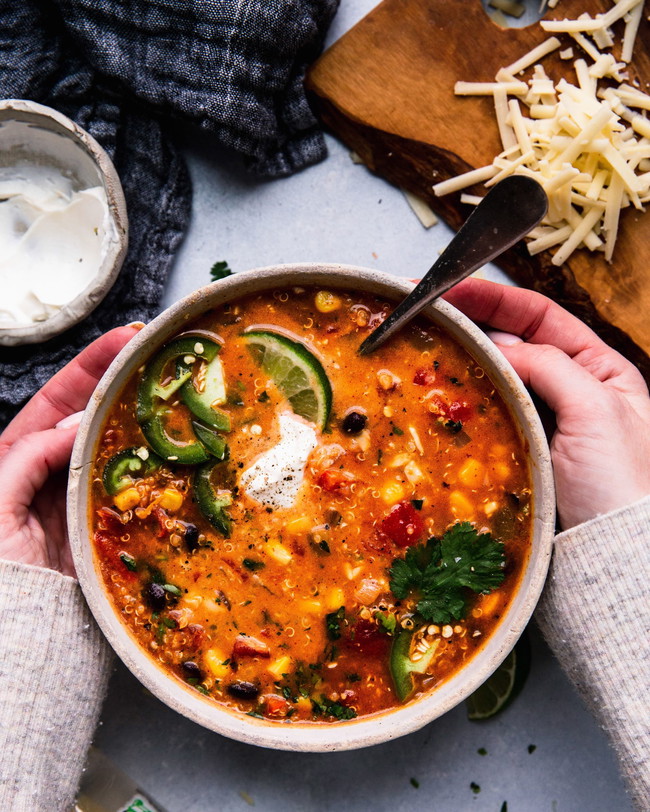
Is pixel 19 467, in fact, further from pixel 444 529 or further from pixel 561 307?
pixel 561 307

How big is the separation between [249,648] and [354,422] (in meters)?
0.82

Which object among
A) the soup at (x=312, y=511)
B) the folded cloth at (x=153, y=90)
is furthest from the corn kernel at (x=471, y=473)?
the folded cloth at (x=153, y=90)

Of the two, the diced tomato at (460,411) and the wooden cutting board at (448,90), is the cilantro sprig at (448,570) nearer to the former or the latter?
the diced tomato at (460,411)

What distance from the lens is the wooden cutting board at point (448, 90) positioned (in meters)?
3.18

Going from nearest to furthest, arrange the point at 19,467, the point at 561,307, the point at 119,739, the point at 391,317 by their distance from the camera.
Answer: the point at 391,317, the point at 19,467, the point at 561,307, the point at 119,739

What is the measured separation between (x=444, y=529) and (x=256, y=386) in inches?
30.6

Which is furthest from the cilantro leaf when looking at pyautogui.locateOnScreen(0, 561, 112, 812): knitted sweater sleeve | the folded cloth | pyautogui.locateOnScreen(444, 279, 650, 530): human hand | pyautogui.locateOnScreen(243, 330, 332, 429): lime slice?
pyautogui.locateOnScreen(0, 561, 112, 812): knitted sweater sleeve

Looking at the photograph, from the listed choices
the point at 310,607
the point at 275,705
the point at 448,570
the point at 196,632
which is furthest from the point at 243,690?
the point at 448,570

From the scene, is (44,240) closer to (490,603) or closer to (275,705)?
(275,705)

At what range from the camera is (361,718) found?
8.85 ft

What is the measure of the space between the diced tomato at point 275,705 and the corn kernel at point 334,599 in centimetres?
35

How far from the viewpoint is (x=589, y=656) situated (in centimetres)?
275

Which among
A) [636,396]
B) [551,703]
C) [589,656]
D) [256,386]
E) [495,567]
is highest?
[256,386]

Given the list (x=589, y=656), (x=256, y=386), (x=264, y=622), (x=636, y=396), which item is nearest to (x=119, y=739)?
(x=264, y=622)
